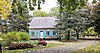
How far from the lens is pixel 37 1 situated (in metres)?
5.83

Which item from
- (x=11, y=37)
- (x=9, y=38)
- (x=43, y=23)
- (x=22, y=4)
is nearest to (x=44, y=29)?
(x=43, y=23)

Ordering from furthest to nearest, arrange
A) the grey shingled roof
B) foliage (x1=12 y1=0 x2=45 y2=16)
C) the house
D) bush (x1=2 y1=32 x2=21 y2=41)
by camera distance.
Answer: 1. the grey shingled roof
2. the house
3. bush (x1=2 y1=32 x2=21 y2=41)
4. foliage (x1=12 y1=0 x2=45 y2=16)

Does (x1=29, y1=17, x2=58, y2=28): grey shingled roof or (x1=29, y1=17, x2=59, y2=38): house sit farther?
(x1=29, y1=17, x2=58, y2=28): grey shingled roof

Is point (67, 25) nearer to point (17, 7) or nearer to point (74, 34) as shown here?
point (74, 34)

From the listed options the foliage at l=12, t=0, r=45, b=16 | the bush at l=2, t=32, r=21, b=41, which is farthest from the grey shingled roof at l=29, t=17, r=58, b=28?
the foliage at l=12, t=0, r=45, b=16

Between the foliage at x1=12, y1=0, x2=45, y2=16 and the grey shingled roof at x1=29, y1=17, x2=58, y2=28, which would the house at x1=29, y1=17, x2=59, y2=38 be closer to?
the grey shingled roof at x1=29, y1=17, x2=58, y2=28

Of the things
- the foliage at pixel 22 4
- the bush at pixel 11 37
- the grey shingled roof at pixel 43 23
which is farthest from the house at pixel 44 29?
the foliage at pixel 22 4

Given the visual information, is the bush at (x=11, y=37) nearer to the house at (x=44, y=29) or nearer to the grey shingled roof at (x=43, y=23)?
the house at (x=44, y=29)

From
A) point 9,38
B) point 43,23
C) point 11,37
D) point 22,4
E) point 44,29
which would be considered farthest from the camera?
point 43,23

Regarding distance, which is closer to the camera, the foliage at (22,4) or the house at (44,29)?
the foliage at (22,4)

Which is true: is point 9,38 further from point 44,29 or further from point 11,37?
point 44,29

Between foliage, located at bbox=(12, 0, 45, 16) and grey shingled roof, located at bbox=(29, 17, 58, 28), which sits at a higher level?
foliage, located at bbox=(12, 0, 45, 16)

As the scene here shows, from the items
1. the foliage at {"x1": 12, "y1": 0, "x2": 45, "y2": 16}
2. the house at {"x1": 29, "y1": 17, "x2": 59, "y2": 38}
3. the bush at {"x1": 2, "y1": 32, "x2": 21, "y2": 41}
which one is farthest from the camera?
the house at {"x1": 29, "y1": 17, "x2": 59, "y2": 38}

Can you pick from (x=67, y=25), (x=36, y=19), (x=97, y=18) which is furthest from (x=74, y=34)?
(x=97, y=18)
